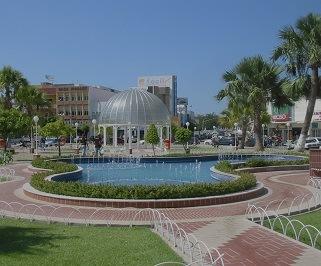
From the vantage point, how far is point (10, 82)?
50.4 metres

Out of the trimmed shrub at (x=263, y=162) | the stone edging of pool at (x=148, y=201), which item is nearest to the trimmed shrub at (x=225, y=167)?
the trimmed shrub at (x=263, y=162)

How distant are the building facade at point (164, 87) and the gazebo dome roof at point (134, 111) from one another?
6305 centimetres

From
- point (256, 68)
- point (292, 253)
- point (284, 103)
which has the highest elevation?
point (256, 68)

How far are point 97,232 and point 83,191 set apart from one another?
4407mm

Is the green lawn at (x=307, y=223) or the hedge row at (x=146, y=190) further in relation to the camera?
the hedge row at (x=146, y=190)

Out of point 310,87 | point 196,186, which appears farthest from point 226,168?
point 310,87

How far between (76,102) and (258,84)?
221 ft

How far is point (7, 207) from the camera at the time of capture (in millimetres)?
14008

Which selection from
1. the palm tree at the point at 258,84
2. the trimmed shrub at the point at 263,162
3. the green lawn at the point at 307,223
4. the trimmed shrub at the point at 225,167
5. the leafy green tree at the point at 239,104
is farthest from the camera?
the leafy green tree at the point at 239,104

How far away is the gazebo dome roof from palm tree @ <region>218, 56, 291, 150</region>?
12.4 meters

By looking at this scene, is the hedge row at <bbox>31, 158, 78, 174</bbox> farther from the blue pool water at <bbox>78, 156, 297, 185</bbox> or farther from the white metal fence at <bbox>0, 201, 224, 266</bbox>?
the white metal fence at <bbox>0, 201, 224, 266</bbox>

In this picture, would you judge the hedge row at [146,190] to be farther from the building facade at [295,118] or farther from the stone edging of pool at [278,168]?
the building facade at [295,118]

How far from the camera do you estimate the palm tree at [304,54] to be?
33.2 meters

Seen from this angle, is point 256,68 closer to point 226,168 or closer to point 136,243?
point 226,168
